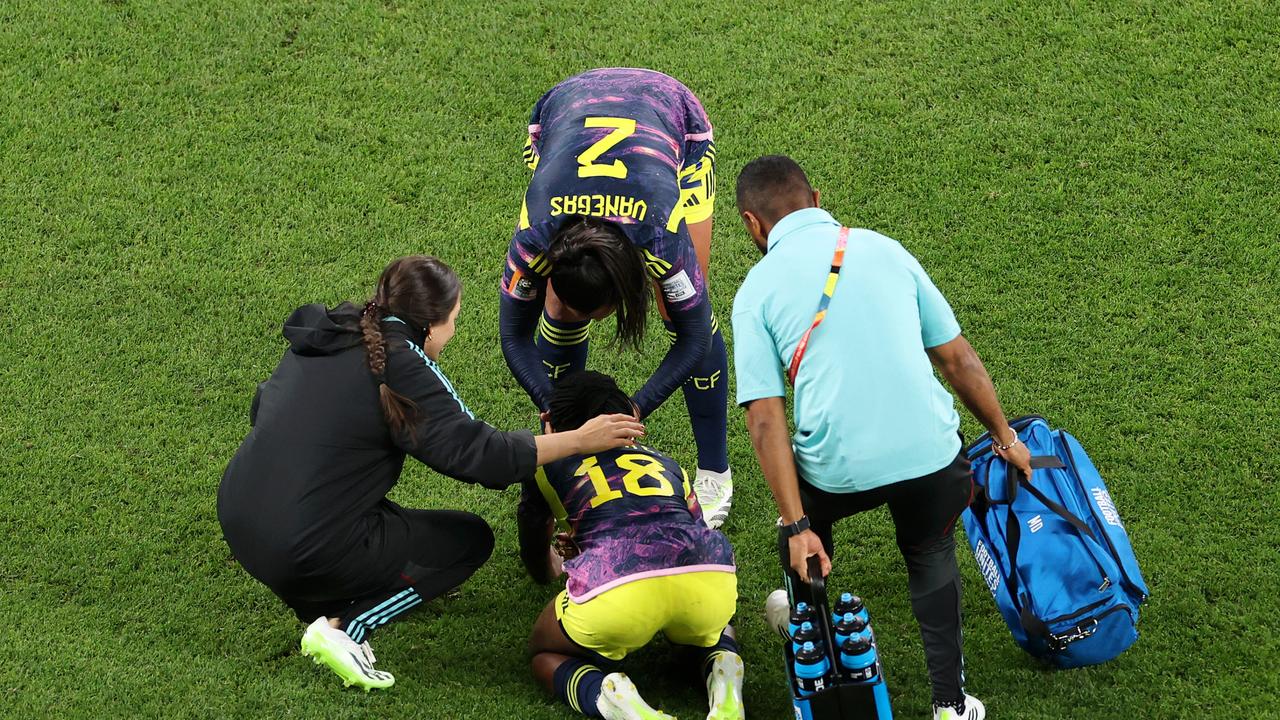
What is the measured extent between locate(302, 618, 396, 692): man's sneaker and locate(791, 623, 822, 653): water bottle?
133 cm

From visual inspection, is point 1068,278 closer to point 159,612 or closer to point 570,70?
point 570,70

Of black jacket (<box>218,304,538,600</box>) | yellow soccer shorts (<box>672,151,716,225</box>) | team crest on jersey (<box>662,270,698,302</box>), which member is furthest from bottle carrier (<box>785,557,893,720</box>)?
yellow soccer shorts (<box>672,151,716,225</box>)

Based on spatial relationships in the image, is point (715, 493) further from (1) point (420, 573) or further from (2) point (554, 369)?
(1) point (420, 573)

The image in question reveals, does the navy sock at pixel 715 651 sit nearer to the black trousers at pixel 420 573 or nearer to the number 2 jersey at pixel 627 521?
the number 2 jersey at pixel 627 521

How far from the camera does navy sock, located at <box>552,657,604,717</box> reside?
3766 millimetres

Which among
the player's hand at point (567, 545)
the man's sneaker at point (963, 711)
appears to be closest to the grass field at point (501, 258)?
the man's sneaker at point (963, 711)

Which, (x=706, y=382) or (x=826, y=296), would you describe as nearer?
(x=826, y=296)

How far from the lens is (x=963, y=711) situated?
376 cm

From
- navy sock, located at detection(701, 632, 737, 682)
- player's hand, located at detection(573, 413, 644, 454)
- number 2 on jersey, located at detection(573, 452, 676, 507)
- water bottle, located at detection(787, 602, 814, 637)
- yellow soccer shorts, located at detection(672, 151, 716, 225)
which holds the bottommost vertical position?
navy sock, located at detection(701, 632, 737, 682)

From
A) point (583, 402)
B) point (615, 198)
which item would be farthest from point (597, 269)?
point (583, 402)

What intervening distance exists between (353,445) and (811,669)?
4.87 feet

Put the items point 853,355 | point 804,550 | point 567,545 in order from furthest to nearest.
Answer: point 567,545, point 804,550, point 853,355

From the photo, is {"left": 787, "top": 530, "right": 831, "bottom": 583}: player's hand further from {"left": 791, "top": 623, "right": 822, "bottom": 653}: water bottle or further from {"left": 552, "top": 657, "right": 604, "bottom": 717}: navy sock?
{"left": 552, "top": 657, "right": 604, "bottom": 717}: navy sock

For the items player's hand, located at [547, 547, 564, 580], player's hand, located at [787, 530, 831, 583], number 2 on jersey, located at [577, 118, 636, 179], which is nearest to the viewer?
player's hand, located at [787, 530, 831, 583]
